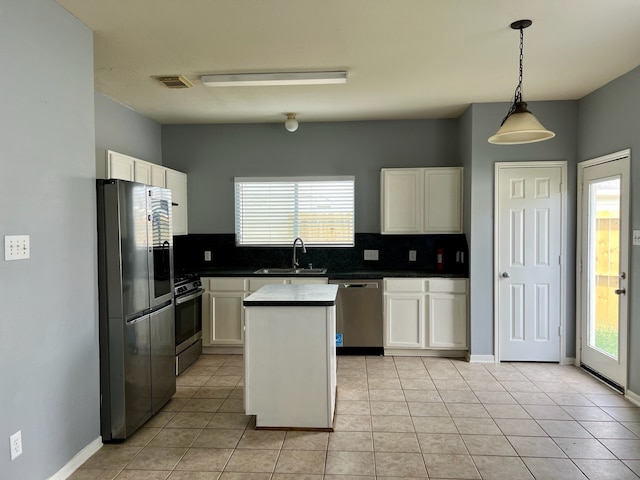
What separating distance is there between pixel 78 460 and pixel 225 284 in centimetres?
241

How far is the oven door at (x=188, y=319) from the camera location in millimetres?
4156

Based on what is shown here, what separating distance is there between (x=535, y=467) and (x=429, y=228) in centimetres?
274

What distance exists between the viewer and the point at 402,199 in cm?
487

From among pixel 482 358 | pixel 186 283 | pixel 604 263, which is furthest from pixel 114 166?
pixel 604 263

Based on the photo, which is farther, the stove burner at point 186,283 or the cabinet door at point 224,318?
the cabinet door at point 224,318

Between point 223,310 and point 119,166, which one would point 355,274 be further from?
point 119,166

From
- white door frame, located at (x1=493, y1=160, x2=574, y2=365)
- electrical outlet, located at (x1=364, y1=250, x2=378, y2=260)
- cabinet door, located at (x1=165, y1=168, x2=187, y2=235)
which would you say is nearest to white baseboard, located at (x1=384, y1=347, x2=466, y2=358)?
white door frame, located at (x1=493, y1=160, x2=574, y2=365)

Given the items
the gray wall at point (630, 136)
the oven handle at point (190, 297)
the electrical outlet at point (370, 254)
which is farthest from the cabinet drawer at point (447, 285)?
the oven handle at point (190, 297)

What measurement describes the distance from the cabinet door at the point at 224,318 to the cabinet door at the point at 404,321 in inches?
63.7

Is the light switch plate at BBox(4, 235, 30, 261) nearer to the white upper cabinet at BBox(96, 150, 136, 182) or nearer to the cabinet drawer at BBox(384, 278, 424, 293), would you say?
the white upper cabinet at BBox(96, 150, 136, 182)

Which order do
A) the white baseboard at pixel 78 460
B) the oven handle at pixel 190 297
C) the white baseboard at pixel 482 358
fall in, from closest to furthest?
the white baseboard at pixel 78 460 → the oven handle at pixel 190 297 → the white baseboard at pixel 482 358

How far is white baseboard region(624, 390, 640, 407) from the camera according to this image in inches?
132

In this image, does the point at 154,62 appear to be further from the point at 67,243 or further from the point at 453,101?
Answer: the point at 453,101

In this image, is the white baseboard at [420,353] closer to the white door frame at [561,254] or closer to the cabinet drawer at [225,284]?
the white door frame at [561,254]
